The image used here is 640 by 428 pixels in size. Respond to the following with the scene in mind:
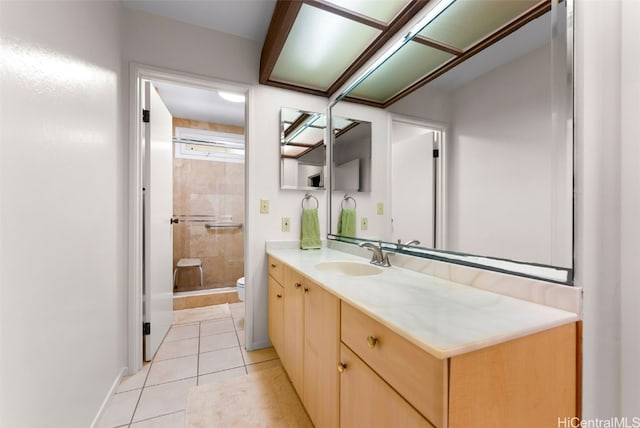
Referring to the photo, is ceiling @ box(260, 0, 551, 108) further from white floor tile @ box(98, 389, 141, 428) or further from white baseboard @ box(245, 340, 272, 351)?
white floor tile @ box(98, 389, 141, 428)

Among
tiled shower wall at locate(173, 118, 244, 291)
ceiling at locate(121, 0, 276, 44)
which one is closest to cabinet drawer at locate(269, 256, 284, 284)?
ceiling at locate(121, 0, 276, 44)

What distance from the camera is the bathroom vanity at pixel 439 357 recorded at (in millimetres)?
536

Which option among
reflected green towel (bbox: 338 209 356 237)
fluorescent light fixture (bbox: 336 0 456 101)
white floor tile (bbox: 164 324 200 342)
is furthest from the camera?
white floor tile (bbox: 164 324 200 342)

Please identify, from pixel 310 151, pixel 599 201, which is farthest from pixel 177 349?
pixel 599 201

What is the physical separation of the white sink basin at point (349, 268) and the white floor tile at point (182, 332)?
4.84 ft

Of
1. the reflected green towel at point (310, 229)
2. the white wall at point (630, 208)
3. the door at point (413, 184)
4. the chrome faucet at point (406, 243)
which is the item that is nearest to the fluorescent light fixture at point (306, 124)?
the reflected green towel at point (310, 229)

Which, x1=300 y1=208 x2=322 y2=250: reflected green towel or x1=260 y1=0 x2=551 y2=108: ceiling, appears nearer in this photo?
x1=260 y1=0 x2=551 y2=108: ceiling

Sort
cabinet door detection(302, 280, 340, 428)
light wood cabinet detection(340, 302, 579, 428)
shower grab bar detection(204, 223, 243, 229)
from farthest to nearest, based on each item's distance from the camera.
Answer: shower grab bar detection(204, 223, 243, 229)
cabinet door detection(302, 280, 340, 428)
light wood cabinet detection(340, 302, 579, 428)

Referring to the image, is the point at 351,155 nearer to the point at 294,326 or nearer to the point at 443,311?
the point at 294,326

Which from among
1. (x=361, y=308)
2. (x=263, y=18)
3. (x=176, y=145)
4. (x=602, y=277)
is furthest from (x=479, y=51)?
(x=176, y=145)

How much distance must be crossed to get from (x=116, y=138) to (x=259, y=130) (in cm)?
89

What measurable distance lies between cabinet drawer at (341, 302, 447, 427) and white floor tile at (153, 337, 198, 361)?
163cm

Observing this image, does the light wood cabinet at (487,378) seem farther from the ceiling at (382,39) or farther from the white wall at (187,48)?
the white wall at (187,48)

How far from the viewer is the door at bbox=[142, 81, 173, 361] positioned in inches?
A: 67.7
